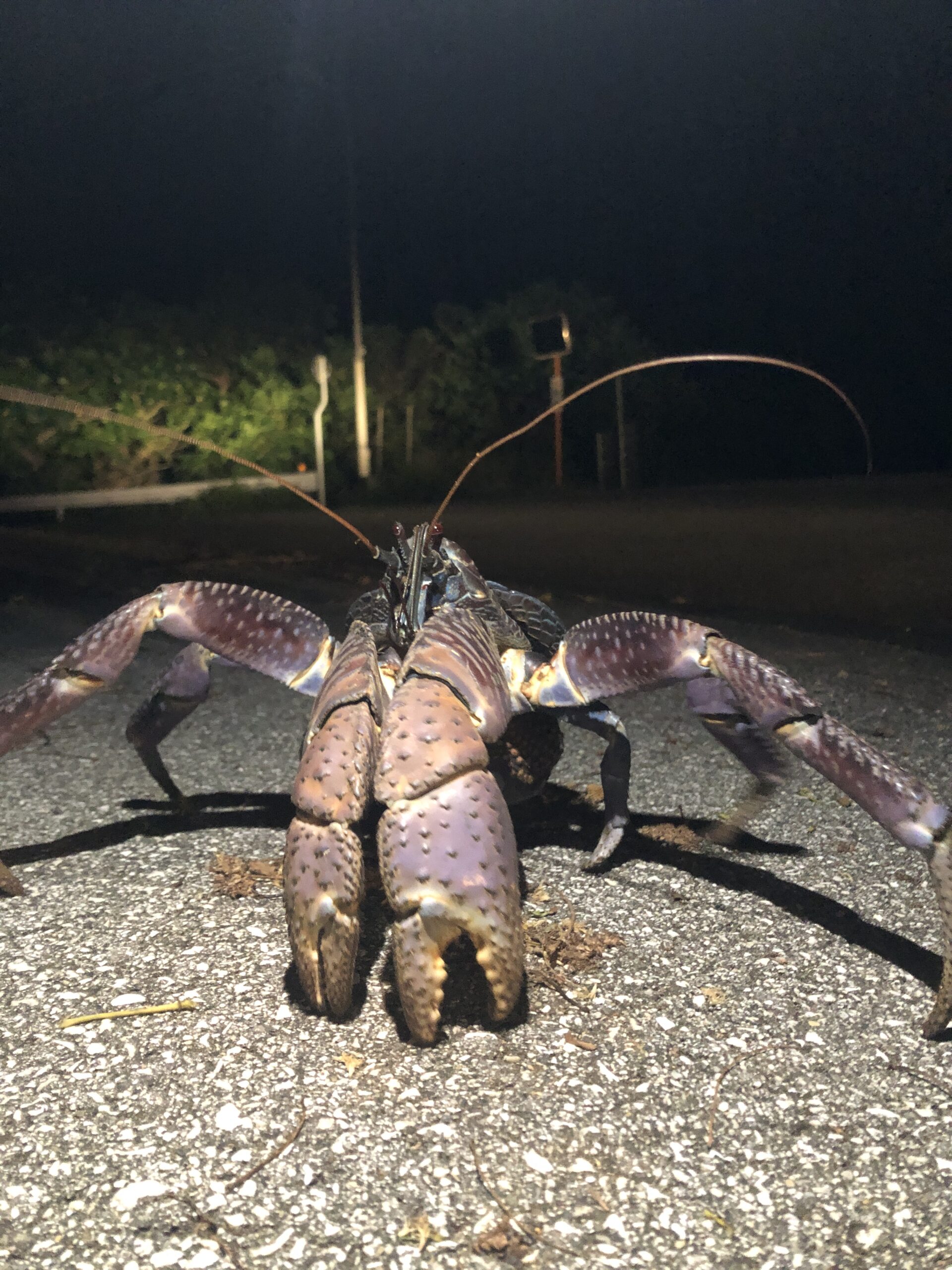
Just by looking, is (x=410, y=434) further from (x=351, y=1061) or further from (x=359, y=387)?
(x=351, y=1061)

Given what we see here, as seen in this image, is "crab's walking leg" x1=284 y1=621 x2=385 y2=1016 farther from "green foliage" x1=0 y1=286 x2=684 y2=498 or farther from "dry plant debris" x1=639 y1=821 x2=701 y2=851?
"green foliage" x1=0 y1=286 x2=684 y2=498

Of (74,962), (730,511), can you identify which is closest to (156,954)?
(74,962)

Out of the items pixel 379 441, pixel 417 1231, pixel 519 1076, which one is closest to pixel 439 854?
pixel 519 1076

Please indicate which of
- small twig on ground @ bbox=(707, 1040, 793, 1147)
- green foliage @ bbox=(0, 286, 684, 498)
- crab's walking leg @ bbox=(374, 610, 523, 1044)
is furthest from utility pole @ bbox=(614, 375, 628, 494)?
crab's walking leg @ bbox=(374, 610, 523, 1044)

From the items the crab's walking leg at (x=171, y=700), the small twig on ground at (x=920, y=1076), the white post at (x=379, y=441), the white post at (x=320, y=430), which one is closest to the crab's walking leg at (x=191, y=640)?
the crab's walking leg at (x=171, y=700)

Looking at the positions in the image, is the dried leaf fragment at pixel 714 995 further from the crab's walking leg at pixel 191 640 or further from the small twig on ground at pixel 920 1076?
the crab's walking leg at pixel 191 640

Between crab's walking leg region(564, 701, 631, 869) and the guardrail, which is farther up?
the guardrail
